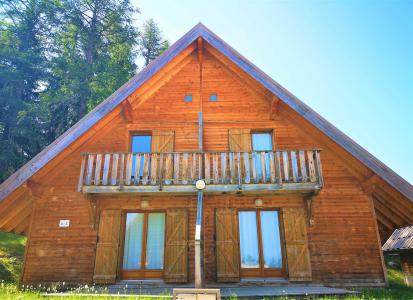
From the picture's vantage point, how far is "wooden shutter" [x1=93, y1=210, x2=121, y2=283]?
8.61 m

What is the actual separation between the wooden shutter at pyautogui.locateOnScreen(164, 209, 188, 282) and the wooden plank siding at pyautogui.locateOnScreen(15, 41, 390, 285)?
0.20 metres

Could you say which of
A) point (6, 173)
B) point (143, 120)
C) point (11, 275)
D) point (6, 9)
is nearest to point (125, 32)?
point (6, 9)

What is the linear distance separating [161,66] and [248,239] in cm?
625

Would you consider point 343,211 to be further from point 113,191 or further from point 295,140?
point 113,191

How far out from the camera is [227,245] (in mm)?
8883

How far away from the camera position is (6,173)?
59.5 ft

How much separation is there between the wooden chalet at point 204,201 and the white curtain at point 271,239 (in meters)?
0.03

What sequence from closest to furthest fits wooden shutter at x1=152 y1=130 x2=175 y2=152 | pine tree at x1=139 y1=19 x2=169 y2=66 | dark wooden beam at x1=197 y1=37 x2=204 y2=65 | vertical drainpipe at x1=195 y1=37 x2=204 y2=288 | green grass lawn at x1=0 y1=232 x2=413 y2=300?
1. vertical drainpipe at x1=195 y1=37 x2=204 y2=288
2. green grass lawn at x1=0 y1=232 x2=413 y2=300
3. wooden shutter at x1=152 y1=130 x2=175 y2=152
4. dark wooden beam at x1=197 y1=37 x2=204 y2=65
5. pine tree at x1=139 y1=19 x2=169 y2=66

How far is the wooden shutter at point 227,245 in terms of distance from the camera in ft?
28.1

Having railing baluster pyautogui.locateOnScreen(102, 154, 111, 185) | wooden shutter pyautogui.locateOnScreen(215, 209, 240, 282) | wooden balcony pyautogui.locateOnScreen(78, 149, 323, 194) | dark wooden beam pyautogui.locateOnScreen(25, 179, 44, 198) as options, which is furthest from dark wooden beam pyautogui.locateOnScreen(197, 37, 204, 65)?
dark wooden beam pyautogui.locateOnScreen(25, 179, 44, 198)

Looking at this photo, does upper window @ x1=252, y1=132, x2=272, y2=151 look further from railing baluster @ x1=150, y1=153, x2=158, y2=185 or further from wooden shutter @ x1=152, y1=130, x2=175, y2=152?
railing baluster @ x1=150, y1=153, x2=158, y2=185

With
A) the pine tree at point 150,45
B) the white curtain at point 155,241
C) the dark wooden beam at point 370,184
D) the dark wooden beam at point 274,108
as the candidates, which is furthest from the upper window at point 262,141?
the pine tree at point 150,45

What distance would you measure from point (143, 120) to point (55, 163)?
3.22 m

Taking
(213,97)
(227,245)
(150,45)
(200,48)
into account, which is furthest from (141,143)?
(150,45)
